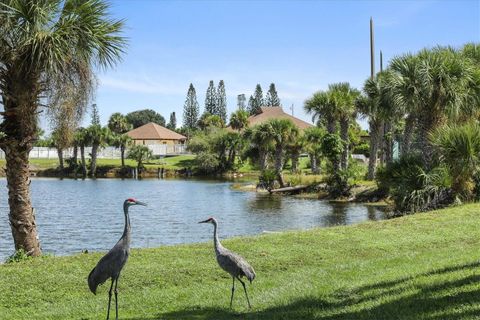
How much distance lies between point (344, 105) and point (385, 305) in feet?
128

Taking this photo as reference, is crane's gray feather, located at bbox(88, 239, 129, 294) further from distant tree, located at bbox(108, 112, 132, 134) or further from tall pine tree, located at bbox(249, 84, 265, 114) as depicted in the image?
tall pine tree, located at bbox(249, 84, 265, 114)

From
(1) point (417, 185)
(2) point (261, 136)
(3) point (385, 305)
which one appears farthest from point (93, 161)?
(3) point (385, 305)

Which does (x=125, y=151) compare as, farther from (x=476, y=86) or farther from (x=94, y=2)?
(x=94, y=2)

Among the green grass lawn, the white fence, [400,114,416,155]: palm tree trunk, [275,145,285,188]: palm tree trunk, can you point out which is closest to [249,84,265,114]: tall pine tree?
the white fence

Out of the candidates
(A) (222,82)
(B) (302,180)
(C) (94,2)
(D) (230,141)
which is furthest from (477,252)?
(A) (222,82)

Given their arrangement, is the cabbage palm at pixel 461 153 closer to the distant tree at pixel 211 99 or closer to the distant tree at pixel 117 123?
the distant tree at pixel 117 123

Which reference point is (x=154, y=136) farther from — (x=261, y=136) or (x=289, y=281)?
(x=289, y=281)

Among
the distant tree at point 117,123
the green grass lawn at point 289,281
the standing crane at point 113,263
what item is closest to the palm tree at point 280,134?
the green grass lawn at point 289,281

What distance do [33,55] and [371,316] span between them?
902cm

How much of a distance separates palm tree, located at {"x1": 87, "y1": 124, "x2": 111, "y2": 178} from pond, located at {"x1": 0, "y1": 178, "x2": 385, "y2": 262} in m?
37.2

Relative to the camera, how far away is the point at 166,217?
31.2 meters

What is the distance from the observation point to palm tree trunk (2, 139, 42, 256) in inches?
531

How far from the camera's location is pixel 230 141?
82.7m

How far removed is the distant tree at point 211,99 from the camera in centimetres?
13412
